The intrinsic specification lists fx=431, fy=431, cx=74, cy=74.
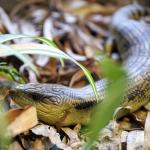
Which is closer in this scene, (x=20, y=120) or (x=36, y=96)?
(x=20, y=120)

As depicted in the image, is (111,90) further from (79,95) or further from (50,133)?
(79,95)

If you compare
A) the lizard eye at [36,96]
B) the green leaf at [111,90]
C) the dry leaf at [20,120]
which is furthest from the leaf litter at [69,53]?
the green leaf at [111,90]

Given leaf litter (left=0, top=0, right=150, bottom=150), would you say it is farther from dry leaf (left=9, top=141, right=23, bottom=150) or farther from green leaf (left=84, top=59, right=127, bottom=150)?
green leaf (left=84, top=59, right=127, bottom=150)

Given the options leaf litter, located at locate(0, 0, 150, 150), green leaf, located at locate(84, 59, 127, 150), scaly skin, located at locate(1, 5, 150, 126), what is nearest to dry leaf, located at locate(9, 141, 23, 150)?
leaf litter, located at locate(0, 0, 150, 150)

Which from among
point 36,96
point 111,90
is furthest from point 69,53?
point 111,90

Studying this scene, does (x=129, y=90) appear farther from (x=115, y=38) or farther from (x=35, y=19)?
(x=35, y=19)

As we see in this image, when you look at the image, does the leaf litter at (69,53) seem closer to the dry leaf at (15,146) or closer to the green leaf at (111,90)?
the dry leaf at (15,146)

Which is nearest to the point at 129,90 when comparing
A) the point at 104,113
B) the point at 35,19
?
the point at 104,113
